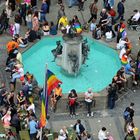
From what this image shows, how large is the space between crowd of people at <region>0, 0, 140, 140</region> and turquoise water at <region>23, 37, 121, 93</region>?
483 millimetres

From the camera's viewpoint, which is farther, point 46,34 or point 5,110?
point 46,34

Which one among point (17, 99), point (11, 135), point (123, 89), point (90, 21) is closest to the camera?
point (11, 135)

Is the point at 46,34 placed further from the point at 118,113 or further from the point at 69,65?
the point at 118,113

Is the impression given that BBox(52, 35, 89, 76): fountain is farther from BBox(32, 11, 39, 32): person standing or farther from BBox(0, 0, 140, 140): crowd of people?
BBox(32, 11, 39, 32): person standing

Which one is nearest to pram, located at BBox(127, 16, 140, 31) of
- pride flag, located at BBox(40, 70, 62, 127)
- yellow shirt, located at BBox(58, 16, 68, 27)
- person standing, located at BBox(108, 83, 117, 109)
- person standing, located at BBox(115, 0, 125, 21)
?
person standing, located at BBox(115, 0, 125, 21)

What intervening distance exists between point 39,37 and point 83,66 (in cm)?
314

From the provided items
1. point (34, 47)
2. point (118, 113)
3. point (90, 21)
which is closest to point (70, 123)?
point (118, 113)

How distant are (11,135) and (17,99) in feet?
9.04

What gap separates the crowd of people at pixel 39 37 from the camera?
89.0ft

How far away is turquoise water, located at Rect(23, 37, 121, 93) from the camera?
3100 centimetres

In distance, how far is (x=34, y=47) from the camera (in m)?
33.2

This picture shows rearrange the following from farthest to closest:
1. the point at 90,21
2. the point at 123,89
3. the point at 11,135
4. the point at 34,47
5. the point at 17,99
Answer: the point at 90,21, the point at 34,47, the point at 123,89, the point at 17,99, the point at 11,135

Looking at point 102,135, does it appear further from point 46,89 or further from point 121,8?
point 121,8

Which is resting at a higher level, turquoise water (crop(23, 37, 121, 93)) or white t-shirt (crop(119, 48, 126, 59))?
white t-shirt (crop(119, 48, 126, 59))
